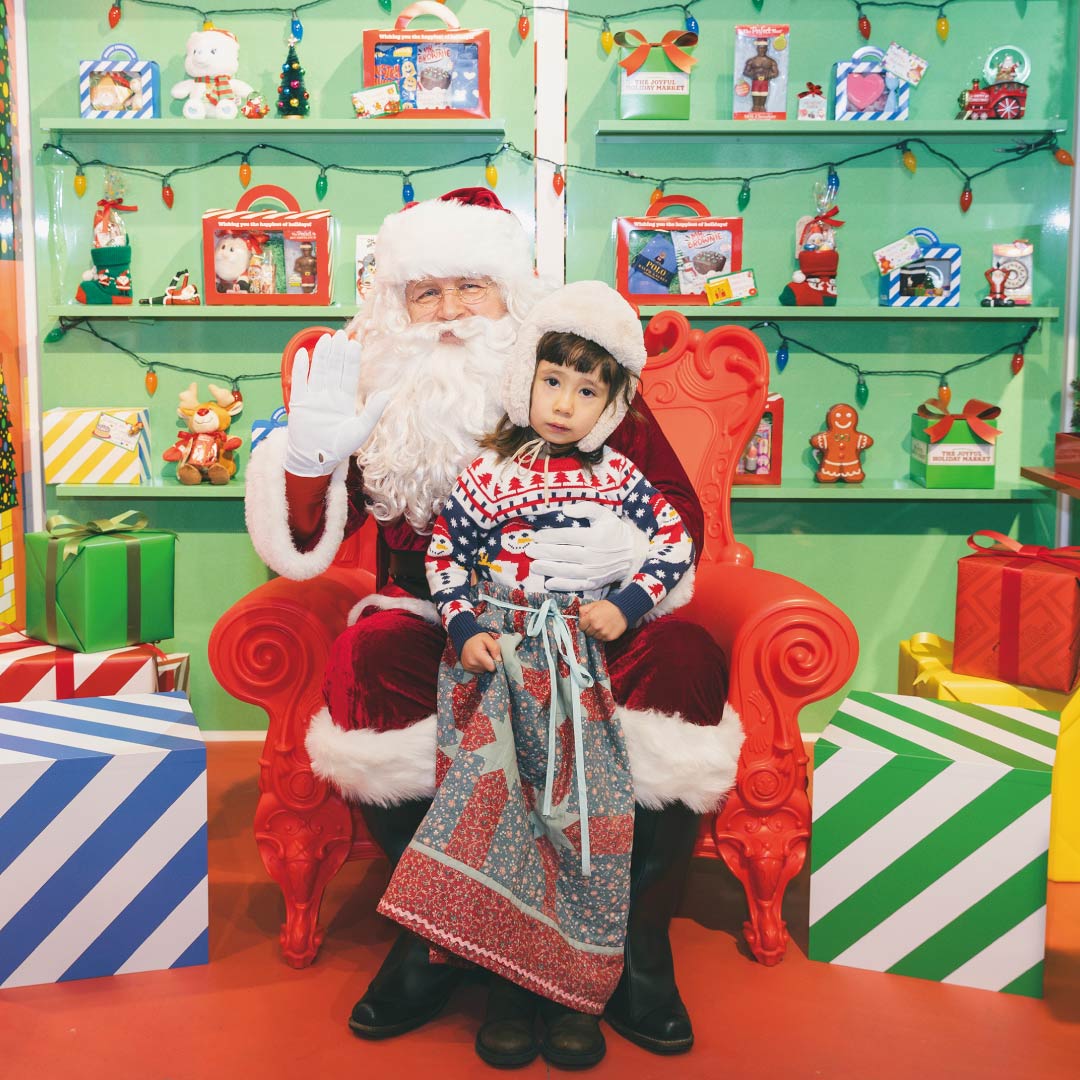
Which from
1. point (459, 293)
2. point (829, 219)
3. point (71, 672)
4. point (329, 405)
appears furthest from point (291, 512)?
point (829, 219)

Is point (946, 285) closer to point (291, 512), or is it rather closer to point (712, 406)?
point (712, 406)

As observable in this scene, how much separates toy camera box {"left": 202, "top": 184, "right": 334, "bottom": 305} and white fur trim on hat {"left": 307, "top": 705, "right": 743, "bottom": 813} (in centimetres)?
167

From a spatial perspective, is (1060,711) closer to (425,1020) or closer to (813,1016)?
(813,1016)

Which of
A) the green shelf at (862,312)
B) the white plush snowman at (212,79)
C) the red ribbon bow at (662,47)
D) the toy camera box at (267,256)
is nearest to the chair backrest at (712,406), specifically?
the green shelf at (862,312)

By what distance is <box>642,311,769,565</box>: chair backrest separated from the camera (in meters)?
2.54

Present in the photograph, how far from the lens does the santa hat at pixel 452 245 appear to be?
6.93ft

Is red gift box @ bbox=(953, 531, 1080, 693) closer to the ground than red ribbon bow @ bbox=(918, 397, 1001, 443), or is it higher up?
closer to the ground

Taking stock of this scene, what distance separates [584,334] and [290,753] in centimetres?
89

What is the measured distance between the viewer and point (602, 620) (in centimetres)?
177

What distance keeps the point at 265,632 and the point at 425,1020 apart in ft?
2.29

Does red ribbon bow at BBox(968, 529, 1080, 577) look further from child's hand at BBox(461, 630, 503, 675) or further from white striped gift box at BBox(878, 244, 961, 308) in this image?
child's hand at BBox(461, 630, 503, 675)

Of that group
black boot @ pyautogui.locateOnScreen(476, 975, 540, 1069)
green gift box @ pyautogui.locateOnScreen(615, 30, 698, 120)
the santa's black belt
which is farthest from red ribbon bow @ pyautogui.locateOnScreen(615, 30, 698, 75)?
black boot @ pyautogui.locateOnScreen(476, 975, 540, 1069)

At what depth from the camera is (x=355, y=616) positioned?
2.10 m

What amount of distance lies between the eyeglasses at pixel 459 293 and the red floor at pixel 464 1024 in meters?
1.22
